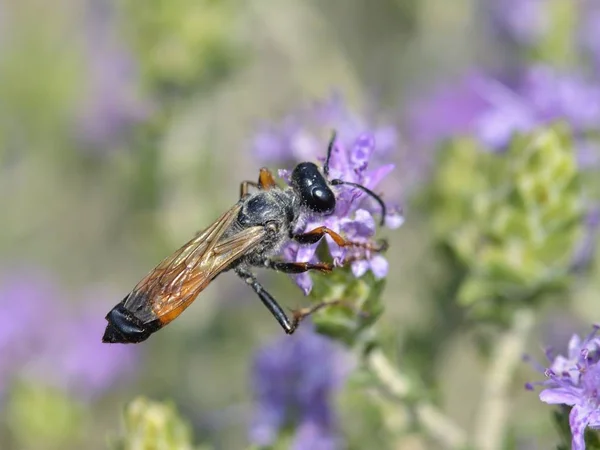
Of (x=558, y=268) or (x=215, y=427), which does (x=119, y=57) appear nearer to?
(x=215, y=427)

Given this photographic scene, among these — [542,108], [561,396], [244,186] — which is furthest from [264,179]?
[561,396]

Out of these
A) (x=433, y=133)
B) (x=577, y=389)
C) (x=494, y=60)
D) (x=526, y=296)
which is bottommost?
(x=577, y=389)

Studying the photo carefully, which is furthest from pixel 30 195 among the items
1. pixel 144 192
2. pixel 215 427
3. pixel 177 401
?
pixel 215 427

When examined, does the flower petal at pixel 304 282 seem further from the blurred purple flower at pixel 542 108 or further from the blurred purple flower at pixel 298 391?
the blurred purple flower at pixel 542 108

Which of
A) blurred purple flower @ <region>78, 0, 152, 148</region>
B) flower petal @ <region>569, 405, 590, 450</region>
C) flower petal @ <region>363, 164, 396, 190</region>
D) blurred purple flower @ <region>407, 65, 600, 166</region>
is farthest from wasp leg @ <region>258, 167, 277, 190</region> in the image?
blurred purple flower @ <region>78, 0, 152, 148</region>

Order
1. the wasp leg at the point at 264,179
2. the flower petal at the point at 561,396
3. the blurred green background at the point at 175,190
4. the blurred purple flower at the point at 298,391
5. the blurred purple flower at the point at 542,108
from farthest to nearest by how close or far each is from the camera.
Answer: the blurred green background at the point at 175,190
the blurred purple flower at the point at 542,108
the blurred purple flower at the point at 298,391
the wasp leg at the point at 264,179
the flower petal at the point at 561,396

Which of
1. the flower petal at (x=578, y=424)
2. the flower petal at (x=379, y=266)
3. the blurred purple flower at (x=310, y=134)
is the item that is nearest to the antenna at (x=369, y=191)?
the flower petal at (x=379, y=266)
